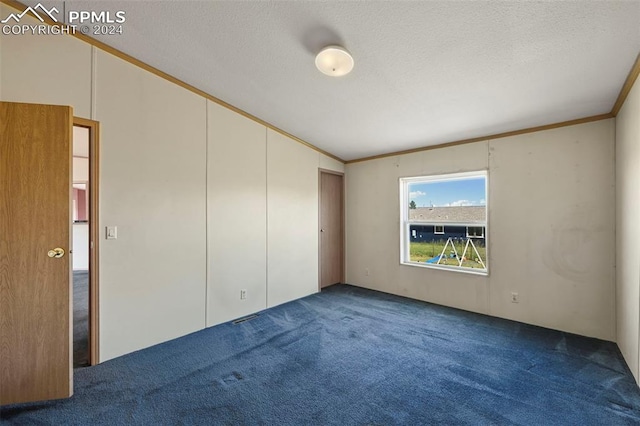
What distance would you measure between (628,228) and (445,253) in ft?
6.43

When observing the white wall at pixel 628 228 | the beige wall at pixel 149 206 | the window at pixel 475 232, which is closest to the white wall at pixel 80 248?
the beige wall at pixel 149 206

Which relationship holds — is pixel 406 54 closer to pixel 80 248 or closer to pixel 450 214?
pixel 450 214

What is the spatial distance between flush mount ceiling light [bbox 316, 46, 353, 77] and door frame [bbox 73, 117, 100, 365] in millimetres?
2084

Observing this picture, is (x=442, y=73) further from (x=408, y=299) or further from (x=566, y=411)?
(x=408, y=299)

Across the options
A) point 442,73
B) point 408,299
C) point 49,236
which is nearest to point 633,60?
point 442,73

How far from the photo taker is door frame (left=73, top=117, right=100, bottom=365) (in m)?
2.42

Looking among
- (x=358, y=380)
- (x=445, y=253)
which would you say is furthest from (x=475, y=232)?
(x=358, y=380)

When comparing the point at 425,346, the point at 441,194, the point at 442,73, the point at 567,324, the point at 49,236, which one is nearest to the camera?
the point at 49,236

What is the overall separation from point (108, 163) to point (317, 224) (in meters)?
2.98

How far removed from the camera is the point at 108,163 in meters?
2.52

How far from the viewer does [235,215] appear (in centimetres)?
353

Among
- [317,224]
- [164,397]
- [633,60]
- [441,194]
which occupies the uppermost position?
[633,60]

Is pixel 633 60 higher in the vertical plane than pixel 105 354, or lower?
higher

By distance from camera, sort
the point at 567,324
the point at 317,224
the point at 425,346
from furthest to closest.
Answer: the point at 317,224, the point at 567,324, the point at 425,346
